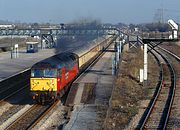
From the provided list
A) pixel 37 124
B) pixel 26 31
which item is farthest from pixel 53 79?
pixel 26 31

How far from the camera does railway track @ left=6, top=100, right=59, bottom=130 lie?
17.8 meters

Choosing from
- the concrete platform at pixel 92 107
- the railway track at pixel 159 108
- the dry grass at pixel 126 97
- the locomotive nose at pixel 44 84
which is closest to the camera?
the concrete platform at pixel 92 107

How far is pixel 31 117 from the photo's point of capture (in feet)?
64.6

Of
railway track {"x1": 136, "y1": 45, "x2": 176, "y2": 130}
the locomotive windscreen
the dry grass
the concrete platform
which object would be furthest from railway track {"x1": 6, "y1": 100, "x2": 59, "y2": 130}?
railway track {"x1": 136, "y1": 45, "x2": 176, "y2": 130}

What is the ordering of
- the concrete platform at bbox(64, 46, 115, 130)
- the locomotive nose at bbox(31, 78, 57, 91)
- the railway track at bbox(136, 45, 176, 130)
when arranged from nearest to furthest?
the concrete platform at bbox(64, 46, 115, 130) < the railway track at bbox(136, 45, 176, 130) < the locomotive nose at bbox(31, 78, 57, 91)

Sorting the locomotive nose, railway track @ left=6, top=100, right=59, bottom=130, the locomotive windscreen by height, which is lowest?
railway track @ left=6, top=100, right=59, bottom=130

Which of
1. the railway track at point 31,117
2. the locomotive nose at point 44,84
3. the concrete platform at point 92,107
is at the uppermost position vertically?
the locomotive nose at point 44,84

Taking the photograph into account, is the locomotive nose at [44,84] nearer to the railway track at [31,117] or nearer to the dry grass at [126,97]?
the railway track at [31,117]

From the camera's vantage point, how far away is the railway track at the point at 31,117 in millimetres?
17806

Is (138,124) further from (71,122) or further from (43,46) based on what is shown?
(43,46)

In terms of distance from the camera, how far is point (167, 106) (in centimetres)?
2236

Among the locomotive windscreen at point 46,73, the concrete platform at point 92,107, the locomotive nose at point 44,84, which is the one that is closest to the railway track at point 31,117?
the locomotive nose at point 44,84

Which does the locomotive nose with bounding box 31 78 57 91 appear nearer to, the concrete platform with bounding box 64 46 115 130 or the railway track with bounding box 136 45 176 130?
the concrete platform with bounding box 64 46 115 130

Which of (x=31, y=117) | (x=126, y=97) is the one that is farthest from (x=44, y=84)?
(x=126, y=97)
